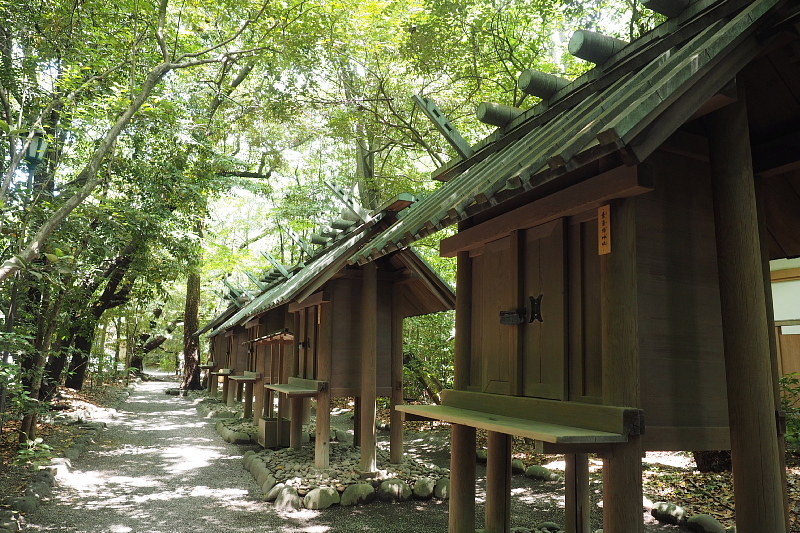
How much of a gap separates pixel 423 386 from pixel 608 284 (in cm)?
1181

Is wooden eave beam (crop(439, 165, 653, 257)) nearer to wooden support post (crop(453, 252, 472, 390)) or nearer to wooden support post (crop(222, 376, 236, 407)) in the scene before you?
wooden support post (crop(453, 252, 472, 390))

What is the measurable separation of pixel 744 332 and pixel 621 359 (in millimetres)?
688

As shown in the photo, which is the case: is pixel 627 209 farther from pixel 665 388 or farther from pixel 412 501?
pixel 412 501

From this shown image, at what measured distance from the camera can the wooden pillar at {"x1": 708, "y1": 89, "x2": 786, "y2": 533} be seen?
3.01m

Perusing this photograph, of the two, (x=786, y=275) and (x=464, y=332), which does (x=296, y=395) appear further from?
(x=786, y=275)

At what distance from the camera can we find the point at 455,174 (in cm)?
623

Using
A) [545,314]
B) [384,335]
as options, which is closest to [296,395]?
[384,335]

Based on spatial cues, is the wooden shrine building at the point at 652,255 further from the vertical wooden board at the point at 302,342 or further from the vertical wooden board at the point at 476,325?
the vertical wooden board at the point at 302,342

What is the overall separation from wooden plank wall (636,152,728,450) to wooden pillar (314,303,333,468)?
639 cm

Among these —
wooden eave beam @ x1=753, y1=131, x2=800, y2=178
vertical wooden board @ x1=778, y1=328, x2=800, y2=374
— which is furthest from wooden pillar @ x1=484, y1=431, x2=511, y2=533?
vertical wooden board @ x1=778, y1=328, x2=800, y2=374

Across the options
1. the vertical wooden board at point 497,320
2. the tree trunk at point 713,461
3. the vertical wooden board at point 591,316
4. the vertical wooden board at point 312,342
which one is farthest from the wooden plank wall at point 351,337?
the vertical wooden board at point 591,316

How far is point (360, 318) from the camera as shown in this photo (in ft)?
31.5

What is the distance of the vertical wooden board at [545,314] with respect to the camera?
3869mm

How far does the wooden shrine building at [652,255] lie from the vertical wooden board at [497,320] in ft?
0.08
